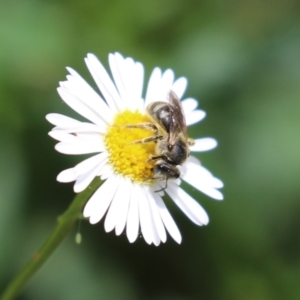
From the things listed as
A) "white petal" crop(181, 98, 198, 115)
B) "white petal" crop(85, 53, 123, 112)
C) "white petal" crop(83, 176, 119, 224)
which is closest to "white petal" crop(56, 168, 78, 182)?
"white petal" crop(83, 176, 119, 224)

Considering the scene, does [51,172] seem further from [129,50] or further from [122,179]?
[122,179]

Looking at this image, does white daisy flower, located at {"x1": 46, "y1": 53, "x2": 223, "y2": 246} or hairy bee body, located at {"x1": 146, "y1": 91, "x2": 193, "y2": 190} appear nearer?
white daisy flower, located at {"x1": 46, "y1": 53, "x2": 223, "y2": 246}

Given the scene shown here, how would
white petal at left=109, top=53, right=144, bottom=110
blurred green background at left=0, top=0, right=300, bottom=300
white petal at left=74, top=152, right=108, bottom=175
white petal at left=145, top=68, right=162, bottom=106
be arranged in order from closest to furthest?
white petal at left=74, top=152, right=108, bottom=175 < white petal at left=109, top=53, right=144, bottom=110 < white petal at left=145, top=68, right=162, bottom=106 < blurred green background at left=0, top=0, right=300, bottom=300

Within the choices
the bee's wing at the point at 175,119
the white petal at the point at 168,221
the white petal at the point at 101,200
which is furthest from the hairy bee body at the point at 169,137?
the white petal at the point at 101,200

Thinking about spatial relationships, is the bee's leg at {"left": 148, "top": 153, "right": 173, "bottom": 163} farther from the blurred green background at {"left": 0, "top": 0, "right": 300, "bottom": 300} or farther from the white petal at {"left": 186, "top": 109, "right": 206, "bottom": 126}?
the blurred green background at {"left": 0, "top": 0, "right": 300, "bottom": 300}

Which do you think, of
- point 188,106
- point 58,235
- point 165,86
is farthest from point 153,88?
point 58,235

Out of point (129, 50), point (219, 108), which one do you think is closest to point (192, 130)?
point (219, 108)

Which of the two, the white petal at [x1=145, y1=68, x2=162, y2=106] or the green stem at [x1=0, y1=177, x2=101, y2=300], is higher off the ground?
the white petal at [x1=145, y1=68, x2=162, y2=106]
